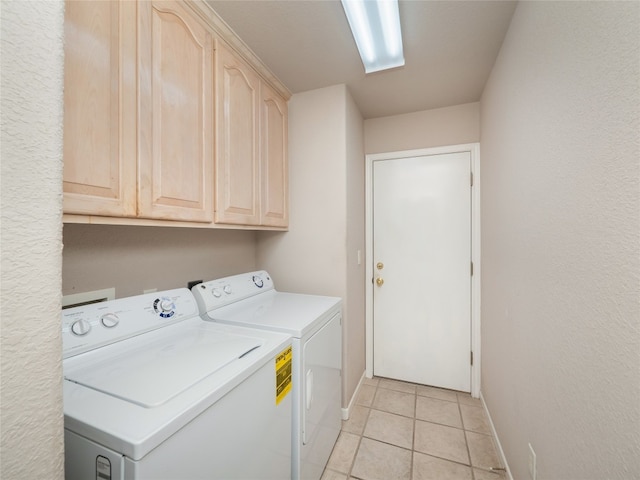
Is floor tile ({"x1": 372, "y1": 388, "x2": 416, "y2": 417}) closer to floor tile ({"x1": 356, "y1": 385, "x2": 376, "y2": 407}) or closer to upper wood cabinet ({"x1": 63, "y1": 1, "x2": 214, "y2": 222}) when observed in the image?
floor tile ({"x1": 356, "y1": 385, "x2": 376, "y2": 407})

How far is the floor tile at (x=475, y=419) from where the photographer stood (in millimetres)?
1831

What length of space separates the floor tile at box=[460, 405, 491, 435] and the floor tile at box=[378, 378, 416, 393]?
398mm

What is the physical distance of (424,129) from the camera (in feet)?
7.74

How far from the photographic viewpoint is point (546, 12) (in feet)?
3.24

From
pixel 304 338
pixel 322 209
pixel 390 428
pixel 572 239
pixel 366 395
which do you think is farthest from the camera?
pixel 366 395

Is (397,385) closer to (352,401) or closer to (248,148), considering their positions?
(352,401)

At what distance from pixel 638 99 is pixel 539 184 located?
0.52 meters

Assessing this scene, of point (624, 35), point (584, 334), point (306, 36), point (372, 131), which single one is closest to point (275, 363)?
point (584, 334)

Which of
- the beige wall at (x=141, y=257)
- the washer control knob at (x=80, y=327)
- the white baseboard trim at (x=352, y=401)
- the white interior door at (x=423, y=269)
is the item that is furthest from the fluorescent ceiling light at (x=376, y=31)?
the white baseboard trim at (x=352, y=401)

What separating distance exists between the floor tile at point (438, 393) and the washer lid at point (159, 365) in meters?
1.81

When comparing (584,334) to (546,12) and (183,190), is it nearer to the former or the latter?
(546,12)

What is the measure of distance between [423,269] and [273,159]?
156 cm

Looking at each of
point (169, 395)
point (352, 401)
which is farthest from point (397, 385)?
point (169, 395)

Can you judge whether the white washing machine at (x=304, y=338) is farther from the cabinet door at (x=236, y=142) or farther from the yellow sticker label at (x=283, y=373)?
the cabinet door at (x=236, y=142)
